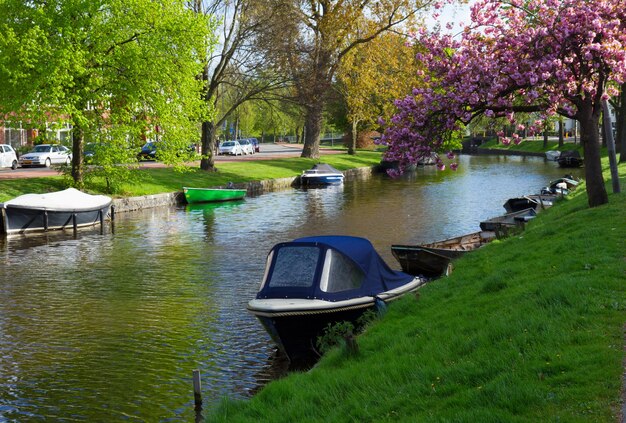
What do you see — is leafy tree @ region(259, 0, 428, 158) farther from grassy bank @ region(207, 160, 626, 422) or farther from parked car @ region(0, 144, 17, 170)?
grassy bank @ region(207, 160, 626, 422)

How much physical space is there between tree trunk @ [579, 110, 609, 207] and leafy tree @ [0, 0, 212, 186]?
2204 centimetres

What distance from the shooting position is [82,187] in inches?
1543

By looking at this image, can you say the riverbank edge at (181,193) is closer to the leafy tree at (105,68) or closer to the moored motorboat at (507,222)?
Result: the leafy tree at (105,68)

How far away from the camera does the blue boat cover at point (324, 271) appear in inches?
551

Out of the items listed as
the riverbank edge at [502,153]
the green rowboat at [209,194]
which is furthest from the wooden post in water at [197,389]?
the riverbank edge at [502,153]

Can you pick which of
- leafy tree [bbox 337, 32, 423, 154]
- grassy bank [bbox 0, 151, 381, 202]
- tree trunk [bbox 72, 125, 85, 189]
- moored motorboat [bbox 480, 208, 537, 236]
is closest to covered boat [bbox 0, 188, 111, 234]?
grassy bank [bbox 0, 151, 381, 202]

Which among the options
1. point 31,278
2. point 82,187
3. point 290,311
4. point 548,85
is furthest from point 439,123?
point 82,187

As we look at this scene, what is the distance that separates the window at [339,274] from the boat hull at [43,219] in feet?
68.0

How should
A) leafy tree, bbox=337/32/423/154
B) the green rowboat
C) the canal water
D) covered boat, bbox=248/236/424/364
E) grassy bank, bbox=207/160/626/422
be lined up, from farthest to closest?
leafy tree, bbox=337/32/423/154
the green rowboat
covered boat, bbox=248/236/424/364
the canal water
grassy bank, bbox=207/160/626/422

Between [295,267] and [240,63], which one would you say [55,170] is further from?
[295,267]

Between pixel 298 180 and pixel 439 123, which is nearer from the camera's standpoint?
pixel 439 123

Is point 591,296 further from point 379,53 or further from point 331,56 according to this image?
point 379,53

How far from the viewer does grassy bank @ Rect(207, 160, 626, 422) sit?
24.5 feet

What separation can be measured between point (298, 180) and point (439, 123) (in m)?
38.9
